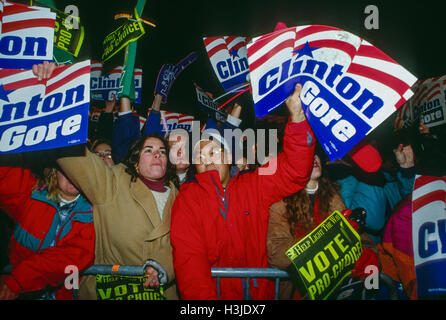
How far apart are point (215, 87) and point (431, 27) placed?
5098 millimetres

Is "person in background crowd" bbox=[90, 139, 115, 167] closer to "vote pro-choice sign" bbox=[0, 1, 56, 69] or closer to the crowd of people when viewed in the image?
the crowd of people

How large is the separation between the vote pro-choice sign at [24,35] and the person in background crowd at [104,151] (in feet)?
5.04

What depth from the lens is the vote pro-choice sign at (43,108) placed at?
142cm

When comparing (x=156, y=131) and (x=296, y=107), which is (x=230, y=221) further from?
(x=156, y=131)

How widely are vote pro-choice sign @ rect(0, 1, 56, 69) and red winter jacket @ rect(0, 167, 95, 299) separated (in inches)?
36.1

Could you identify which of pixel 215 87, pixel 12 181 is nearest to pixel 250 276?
pixel 12 181

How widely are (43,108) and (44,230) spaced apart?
1.07 metres

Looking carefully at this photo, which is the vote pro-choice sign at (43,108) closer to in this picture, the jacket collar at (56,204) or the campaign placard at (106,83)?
the jacket collar at (56,204)

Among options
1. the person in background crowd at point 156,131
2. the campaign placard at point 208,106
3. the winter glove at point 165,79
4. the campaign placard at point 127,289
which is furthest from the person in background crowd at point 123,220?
the winter glove at point 165,79

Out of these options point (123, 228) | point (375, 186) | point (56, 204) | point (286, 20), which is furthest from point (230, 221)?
point (286, 20)

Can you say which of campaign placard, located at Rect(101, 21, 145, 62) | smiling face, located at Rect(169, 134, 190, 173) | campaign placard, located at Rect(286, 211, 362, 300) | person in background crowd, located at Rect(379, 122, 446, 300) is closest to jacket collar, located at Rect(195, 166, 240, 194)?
campaign placard, located at Rect(286, 211, 362, 300)

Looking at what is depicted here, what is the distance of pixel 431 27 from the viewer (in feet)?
14.4

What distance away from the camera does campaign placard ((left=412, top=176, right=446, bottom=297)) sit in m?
1.77
